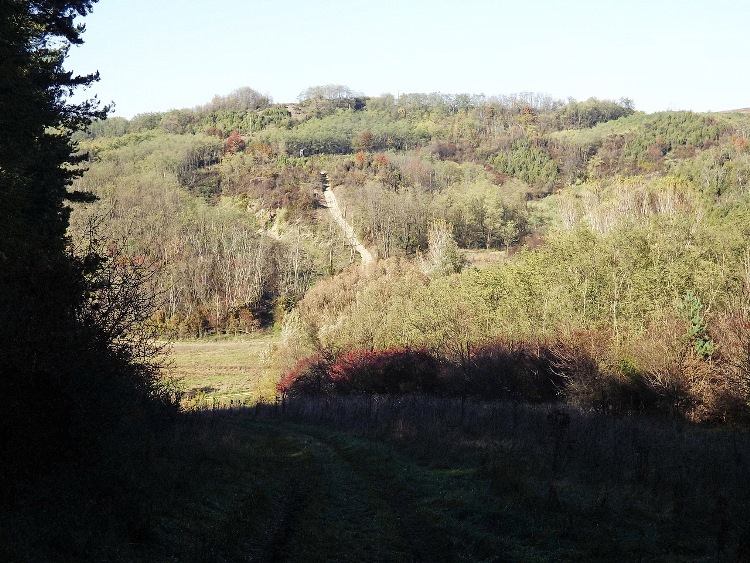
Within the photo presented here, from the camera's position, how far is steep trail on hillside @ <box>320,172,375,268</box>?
445 feet

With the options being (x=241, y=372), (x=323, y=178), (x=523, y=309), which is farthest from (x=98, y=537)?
(x=323, y=178)

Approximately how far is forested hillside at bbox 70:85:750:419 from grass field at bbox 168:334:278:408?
392 centimetres

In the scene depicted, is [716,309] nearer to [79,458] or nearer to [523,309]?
[523,309]

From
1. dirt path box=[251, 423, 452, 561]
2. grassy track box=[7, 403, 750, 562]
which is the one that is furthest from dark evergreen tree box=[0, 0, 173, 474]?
dirt path box=[251, 423, 452, 561]

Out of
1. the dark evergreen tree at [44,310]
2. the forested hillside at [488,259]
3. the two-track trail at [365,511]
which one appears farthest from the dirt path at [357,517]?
the forested hillside at [488,259]

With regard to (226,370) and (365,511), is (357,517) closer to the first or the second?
(365,511)

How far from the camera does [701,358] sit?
25141 millimetres

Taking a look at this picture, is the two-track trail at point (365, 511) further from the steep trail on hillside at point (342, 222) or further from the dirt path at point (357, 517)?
the steep trail on hillside at point (342, 222)

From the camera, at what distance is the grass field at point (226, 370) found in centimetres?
5656

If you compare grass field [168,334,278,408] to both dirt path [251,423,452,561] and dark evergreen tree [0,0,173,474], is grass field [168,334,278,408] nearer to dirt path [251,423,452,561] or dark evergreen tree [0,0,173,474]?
dark evergreen tree [0,0,173,474]

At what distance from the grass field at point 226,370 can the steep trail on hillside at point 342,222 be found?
34.2 metres

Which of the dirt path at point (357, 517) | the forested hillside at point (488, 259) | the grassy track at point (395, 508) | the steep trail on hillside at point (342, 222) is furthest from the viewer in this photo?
the steep trail on hillside at point (342, 222)

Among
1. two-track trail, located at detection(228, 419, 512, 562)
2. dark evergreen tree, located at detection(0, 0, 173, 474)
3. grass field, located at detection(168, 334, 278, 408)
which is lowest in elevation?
grass field, located at detection(168, 334, 278, 408)

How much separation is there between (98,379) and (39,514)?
10.9 ft
